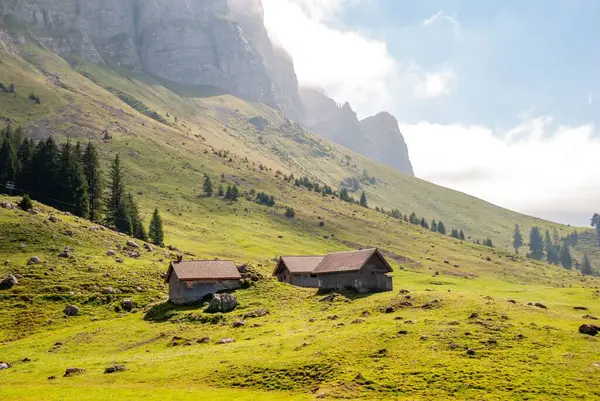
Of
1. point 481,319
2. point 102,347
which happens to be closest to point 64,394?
point 102,347

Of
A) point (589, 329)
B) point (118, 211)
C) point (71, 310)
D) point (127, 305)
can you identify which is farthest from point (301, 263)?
point (118, 211)

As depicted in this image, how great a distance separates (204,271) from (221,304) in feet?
35.3

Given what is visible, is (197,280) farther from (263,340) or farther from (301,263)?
(263,340)

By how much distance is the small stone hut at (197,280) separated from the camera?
81.7 meters

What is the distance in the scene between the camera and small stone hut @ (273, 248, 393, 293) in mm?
80062

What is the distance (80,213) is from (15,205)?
17.7 m

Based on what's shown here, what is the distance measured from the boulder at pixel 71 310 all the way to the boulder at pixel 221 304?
1948 centimetres

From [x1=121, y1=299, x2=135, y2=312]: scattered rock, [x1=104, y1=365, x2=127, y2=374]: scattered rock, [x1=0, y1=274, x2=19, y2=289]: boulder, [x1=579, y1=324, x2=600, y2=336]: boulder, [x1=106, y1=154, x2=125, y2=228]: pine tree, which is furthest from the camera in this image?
[x1=106, y1=154, x2=125, y2=228]: pine tree

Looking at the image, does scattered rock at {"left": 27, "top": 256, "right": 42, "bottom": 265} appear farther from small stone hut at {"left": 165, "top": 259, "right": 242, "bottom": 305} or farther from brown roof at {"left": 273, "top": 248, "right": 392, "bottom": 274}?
brown roof at {"left": 273, "top": 248, "right": 392, "bottom": 274}

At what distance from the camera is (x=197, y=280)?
272ft

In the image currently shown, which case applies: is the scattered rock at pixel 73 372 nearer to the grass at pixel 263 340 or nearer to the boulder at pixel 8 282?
the grass at pixel 263 340

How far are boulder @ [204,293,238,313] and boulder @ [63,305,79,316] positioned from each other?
1948 centimetres

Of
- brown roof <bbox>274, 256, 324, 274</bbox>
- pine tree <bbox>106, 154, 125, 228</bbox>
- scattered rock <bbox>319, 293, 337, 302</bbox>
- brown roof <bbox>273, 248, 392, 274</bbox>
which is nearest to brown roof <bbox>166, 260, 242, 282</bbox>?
brown roof <bbox>274, 256, 324, 274</bbox>

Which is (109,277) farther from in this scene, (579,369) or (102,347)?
(579,369)
